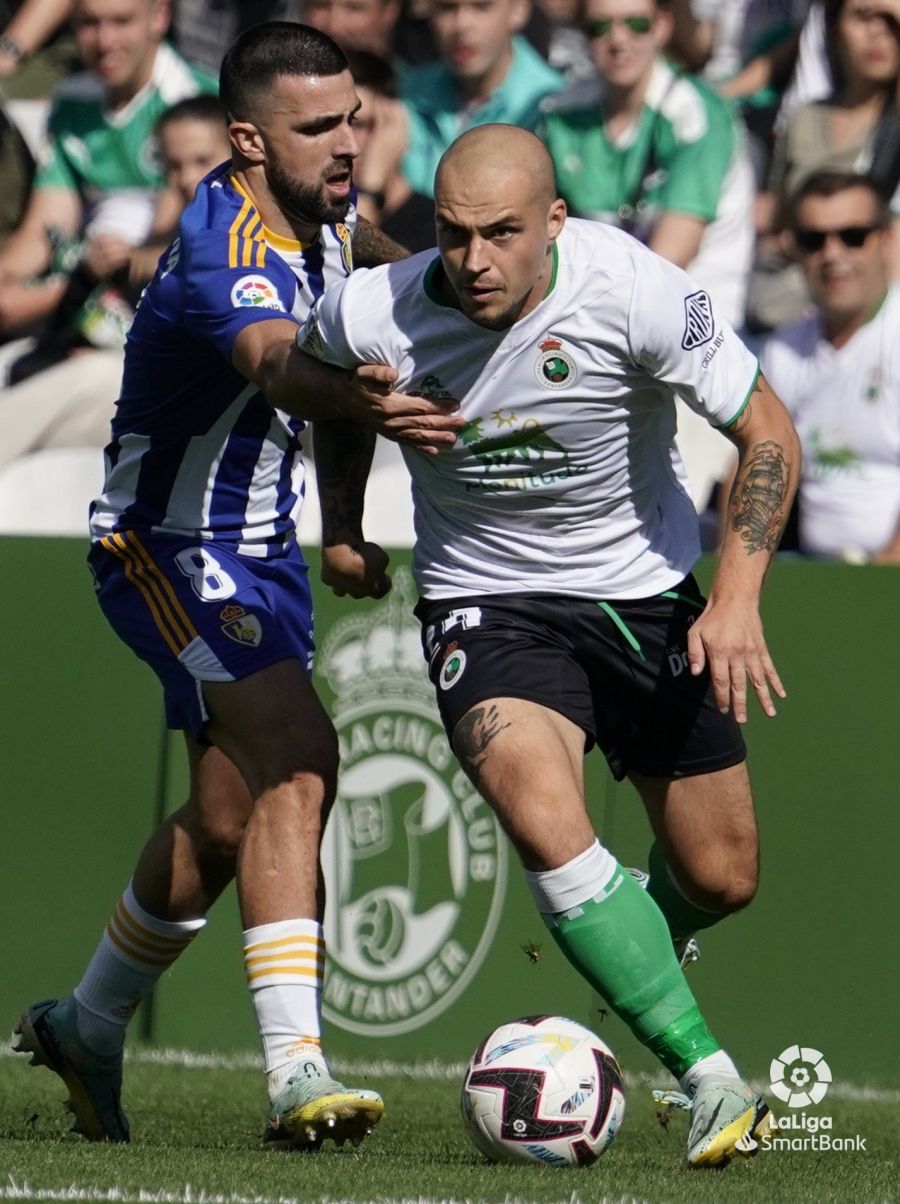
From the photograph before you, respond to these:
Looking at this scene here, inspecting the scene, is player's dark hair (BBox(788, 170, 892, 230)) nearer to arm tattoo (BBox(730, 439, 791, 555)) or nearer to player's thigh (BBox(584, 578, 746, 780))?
player's thigh (BBox(584, 578, 746, 780))

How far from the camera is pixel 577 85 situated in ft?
28.7

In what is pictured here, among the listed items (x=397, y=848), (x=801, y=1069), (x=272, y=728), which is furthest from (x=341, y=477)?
(x=801, y=1069)

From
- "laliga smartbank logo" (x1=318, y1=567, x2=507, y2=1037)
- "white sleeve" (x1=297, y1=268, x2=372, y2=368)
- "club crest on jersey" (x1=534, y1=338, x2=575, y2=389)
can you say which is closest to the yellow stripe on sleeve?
"white sleeve" (x1=297, y1=268, x2=372, y2=368)

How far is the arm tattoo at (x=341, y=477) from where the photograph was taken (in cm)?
504

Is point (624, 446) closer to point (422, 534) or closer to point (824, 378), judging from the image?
point (422, 534)

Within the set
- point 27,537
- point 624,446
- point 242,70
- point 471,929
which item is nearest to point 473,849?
point 471,929

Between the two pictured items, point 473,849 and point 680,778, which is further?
point 473,849

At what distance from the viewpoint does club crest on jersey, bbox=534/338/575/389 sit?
448 cm

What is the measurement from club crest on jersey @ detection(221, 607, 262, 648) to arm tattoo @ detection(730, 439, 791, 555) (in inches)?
50.3

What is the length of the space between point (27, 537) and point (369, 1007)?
7.19 ft

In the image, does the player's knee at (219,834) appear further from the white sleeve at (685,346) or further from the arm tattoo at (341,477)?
the white sleeve at (685,346)

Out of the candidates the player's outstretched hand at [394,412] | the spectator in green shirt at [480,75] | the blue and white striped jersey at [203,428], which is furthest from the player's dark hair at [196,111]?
the player's outstretched hand at [394,412]

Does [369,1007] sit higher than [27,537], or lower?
lower

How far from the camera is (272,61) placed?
16.3 ft
